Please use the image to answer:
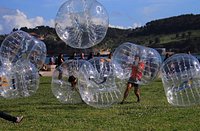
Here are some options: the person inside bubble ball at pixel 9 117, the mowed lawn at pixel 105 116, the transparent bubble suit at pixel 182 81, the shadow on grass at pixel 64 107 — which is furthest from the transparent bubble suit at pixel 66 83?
the person inside bubble ball at pixel 9 117

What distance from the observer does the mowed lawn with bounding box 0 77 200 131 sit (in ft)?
34.1

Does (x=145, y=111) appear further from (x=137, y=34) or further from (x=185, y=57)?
(x=137, y=34)

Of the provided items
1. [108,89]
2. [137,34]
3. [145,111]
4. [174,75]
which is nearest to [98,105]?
[108,89]

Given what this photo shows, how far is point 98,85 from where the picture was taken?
476 inches

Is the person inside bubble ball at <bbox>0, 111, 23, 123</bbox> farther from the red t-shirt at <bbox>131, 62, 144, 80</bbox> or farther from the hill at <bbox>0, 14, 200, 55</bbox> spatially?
the hill at <bbox>0, 14, 200, 55</bbox>

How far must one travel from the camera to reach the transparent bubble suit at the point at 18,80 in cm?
1329

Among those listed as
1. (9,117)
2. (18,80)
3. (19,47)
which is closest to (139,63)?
(18,80)

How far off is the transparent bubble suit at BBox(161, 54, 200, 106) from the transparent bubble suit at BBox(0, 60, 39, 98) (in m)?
4.09

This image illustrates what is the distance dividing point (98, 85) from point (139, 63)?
1924 millimetres

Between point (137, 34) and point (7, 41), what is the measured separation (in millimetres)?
101232

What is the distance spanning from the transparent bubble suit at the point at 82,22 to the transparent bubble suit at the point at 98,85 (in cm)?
75

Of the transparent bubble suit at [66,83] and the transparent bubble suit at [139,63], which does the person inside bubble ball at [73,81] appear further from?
the transparent bubble suit at [139,63]

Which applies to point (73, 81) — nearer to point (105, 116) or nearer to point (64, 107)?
point (64, 107)

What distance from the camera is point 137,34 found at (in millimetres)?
114438
